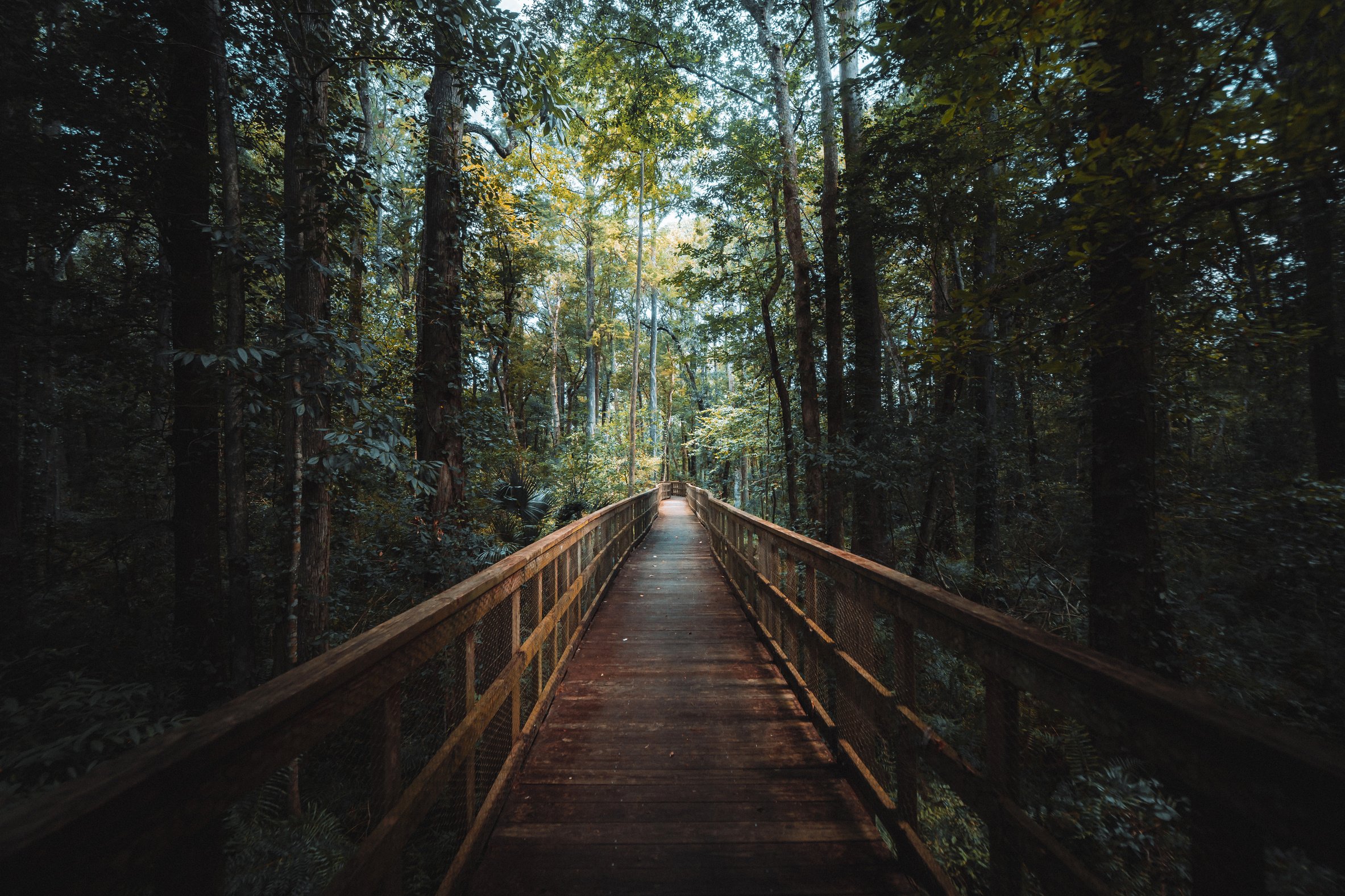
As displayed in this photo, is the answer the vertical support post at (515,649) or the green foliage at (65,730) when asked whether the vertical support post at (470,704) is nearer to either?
the vertical support post at (515,649)

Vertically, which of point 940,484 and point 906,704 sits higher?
point 940,484

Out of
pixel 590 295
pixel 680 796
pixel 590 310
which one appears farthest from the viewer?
pixel 590 310

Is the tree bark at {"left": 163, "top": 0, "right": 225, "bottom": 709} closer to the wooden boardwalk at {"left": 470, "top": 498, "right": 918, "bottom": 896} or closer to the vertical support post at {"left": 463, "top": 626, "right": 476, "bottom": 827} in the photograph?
the wooden boardwalk at {"left": 470, "top": 498, "right": 918, "bottom": 896}

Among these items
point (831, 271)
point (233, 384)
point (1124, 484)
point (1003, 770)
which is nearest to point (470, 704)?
point (1003, 770)

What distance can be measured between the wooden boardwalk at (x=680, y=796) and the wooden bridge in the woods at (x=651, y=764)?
0.01m

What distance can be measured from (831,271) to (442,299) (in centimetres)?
609

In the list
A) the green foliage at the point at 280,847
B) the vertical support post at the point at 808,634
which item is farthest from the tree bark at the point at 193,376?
the vertical support post at the point at 808,634

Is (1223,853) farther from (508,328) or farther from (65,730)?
(508,328)

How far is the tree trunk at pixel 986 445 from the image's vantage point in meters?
7.52

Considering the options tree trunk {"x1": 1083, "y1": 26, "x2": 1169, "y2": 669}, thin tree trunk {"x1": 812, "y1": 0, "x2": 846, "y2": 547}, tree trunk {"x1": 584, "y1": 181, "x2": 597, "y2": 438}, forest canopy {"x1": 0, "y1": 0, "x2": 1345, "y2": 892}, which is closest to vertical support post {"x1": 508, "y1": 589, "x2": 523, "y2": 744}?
forest canopy {"x1": 0, "y1": 0, "x2": 1345, "y2": 892}

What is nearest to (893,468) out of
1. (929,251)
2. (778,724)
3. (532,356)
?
(929,251)

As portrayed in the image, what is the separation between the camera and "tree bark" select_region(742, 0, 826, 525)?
28.7 ft

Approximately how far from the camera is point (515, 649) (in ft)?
9.30

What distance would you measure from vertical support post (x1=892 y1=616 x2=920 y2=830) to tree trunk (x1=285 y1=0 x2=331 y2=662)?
394 cm
